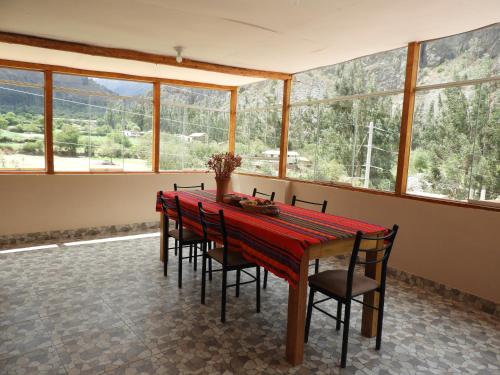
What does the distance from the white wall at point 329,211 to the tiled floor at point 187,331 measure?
0.37 metres

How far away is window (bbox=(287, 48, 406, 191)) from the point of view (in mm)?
4480

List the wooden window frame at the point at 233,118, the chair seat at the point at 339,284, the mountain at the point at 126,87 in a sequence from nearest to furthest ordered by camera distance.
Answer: the chair seat at the point at 339,284 < the wooden window frame at the point at 233,118 < the mountain at the point at 126,87

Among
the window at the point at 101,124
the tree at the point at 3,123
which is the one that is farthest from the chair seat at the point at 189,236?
the tree at the point at 3,123

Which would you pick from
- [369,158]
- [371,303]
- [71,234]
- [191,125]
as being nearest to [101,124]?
[191,125]

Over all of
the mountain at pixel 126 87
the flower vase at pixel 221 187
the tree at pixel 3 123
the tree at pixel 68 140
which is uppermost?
the mountain at pixel 126 87

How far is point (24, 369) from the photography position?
225 centimetres

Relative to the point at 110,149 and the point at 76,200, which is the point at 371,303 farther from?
the point at 110,149

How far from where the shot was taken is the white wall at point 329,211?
11.2ft

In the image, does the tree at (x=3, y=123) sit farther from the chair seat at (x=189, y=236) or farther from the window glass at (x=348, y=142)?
the window glass at (x=348, y=142)

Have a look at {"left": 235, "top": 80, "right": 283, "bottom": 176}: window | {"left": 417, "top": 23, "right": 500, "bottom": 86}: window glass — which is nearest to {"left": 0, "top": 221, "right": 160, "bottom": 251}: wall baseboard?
{"left": 235, "top": 80, "right": 283, "bottom": 176}: window

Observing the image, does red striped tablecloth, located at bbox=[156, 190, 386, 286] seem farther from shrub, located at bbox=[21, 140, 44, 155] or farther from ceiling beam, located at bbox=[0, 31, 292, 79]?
shrub, located at bbox=[21, 140, 44, 155]

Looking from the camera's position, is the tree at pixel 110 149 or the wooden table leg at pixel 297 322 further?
the tree at pixel 110 149

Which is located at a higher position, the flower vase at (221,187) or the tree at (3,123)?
the tree at (3,123)

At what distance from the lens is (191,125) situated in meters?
6.71
